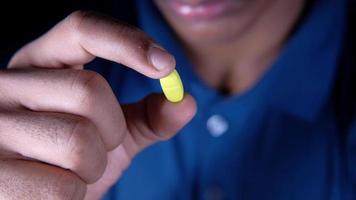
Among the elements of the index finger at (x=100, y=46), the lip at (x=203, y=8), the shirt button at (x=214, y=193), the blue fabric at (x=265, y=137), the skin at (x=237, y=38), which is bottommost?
the shirt button at (x=214, y=193)

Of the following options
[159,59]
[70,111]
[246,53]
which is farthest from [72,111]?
[246,53]

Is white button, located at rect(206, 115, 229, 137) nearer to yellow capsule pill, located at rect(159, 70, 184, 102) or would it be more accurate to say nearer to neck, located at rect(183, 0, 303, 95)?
neck, located at rect(183, 0, 303, 95)

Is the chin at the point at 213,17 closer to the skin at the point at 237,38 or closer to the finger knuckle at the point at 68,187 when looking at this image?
the skin at the point at 237,38

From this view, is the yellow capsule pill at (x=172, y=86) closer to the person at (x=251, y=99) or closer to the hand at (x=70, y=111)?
the hand at (x=70, y=111)

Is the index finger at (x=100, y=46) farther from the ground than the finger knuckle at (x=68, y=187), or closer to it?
farther from the ground

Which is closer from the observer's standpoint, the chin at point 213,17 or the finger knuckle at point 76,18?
the finger knuckle at point 76,18

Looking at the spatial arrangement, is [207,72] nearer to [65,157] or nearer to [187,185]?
[187,185]

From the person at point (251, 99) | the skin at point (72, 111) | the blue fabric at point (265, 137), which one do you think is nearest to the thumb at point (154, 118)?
the skin at point (72, 111)

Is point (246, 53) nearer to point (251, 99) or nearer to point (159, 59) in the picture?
point (251, 99)
